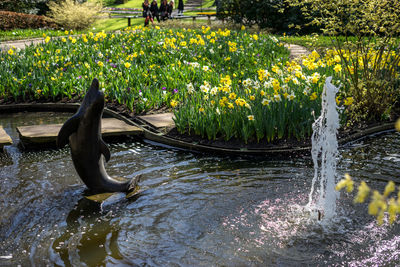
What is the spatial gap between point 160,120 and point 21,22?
18.0 metres

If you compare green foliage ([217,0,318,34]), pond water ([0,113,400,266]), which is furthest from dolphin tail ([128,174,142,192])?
green foliage ([217,0,318,34])

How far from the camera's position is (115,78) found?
28.8 feet

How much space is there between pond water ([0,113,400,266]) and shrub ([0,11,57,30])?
59.5ft

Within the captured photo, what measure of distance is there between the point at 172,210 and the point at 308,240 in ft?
4.25

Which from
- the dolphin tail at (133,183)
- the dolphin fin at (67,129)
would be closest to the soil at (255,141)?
the dolphin tail at (133,183)

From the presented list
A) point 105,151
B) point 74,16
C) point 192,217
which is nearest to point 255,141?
point 192,217

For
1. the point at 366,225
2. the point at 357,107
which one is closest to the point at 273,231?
the point at 366,225

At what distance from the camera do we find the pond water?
368 centimetres

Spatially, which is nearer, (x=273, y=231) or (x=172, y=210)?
(x=273, y=231)

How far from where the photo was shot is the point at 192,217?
4.32 m

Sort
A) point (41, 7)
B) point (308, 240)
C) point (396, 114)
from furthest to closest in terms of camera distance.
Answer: point (41, 7) → point (396, 114) → point (308, 240)

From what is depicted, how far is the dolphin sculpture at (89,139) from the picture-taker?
14.6 ft

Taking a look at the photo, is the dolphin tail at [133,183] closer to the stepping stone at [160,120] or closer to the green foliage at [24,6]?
the stepping stone at [160,120]

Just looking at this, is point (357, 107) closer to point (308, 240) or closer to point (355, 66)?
point (355, 66)
